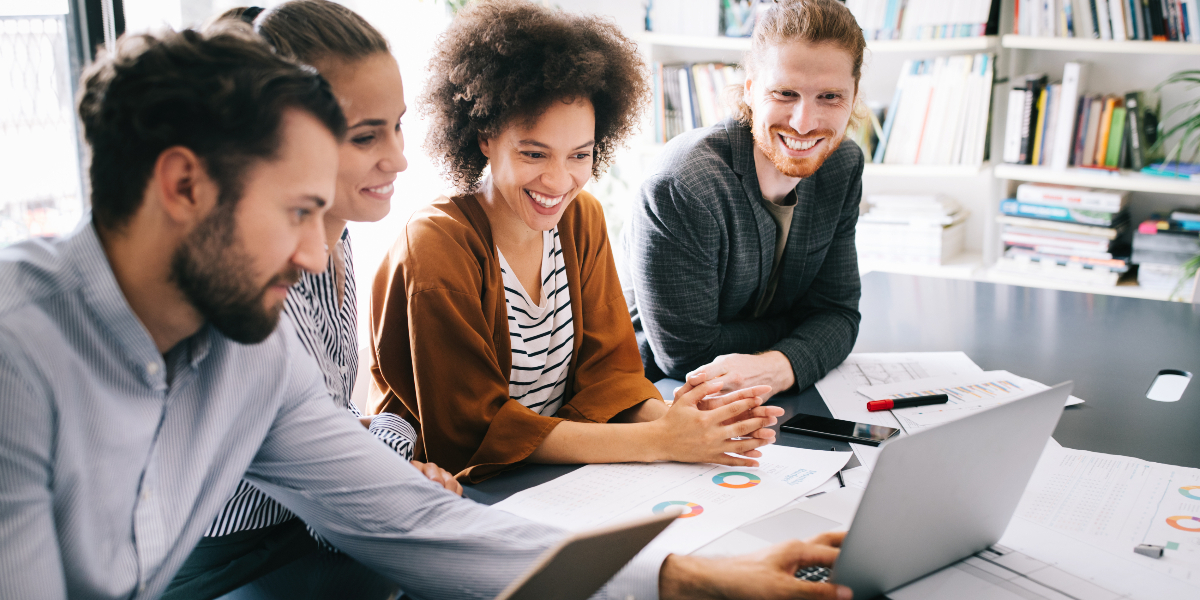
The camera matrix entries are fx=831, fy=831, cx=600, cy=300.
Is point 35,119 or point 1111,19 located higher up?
point 1111,19

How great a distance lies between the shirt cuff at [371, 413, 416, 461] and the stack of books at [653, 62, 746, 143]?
2.27m

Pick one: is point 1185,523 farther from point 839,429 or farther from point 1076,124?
point 1076,124

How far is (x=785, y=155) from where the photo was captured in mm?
1692

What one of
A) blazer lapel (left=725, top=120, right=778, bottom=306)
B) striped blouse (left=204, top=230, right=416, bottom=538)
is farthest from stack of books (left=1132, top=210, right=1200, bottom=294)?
striped blouse (left=204, top=230, right=416, bottom=538)

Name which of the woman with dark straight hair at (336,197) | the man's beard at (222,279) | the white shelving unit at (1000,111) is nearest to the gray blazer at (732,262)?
the woman with dark straight hair at (336,197)

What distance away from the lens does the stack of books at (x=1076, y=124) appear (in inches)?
108

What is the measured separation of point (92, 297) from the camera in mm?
710

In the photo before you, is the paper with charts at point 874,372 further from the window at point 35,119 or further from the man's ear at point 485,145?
the window at point 35,119

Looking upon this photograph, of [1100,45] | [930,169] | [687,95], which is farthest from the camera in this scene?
[687,95]

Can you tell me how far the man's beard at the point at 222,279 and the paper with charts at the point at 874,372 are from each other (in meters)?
0.90

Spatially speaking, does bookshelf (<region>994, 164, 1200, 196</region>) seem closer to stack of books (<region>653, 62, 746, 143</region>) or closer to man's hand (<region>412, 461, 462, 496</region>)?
stack of books (<region>653, 62, 746, 143</region>)

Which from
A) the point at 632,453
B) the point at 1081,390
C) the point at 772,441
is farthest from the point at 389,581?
the point at 1081,390

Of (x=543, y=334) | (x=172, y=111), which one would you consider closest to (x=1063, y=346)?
(x=543, y=334)

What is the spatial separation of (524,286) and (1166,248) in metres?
2.36
